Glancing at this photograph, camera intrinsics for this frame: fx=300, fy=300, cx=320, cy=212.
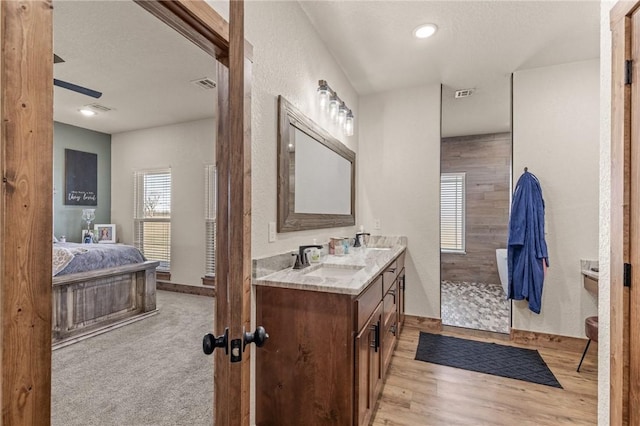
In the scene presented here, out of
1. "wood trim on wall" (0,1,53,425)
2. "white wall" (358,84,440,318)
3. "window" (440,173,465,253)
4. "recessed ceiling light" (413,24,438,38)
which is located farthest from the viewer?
"window" (440,173,465,253)

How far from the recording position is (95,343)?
1914 mm

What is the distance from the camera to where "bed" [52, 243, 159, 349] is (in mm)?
1624

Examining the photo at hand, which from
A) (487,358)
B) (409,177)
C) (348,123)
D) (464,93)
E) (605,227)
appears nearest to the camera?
(605,227)

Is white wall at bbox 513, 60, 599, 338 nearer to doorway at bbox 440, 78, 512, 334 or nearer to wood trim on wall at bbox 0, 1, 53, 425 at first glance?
doorway at bbox 440, 78, 512, 334

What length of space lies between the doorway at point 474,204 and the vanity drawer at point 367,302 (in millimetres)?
3054

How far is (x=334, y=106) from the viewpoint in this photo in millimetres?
2770

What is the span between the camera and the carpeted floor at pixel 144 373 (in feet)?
5.26

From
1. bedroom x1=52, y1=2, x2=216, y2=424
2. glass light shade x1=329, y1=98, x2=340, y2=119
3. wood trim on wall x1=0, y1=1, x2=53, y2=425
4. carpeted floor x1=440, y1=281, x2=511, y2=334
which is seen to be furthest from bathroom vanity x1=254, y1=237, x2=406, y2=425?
carpeted floor x1=440, y1=281, x2=511, y2=334

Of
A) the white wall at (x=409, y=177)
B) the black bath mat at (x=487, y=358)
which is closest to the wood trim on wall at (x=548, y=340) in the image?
the black bath mat at (x=487, y=358)

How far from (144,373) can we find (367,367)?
1525 mm

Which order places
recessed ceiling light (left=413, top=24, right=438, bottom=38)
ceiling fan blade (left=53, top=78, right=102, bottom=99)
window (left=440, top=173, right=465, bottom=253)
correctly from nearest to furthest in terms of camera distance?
ceiling fan blade (left=53, top=78, right=102, bottom=99) → recessed ceiling light (left=413, top=24, right=438, bottom=38) → window (left=440, top=173, right=465, bottom=253)

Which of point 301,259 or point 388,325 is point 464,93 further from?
point 301,259

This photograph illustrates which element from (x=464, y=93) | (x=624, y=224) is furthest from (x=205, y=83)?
(x=464, y=93)

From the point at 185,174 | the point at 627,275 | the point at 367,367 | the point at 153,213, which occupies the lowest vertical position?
the point at 367,367
